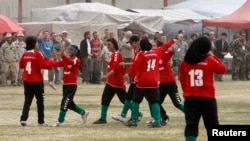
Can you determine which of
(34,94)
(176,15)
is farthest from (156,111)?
(176,15)

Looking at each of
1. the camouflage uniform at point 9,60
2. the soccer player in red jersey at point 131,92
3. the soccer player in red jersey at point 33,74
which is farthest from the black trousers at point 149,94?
the camouflage uniform at point 9,60

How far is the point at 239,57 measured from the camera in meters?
41.0

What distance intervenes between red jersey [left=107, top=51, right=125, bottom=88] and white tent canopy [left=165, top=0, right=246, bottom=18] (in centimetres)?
3015

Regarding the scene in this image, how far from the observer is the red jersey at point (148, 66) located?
19.8 meters

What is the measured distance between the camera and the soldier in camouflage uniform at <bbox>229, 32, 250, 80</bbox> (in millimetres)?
40875

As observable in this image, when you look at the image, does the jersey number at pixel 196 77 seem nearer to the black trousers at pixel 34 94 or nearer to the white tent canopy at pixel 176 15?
the black trousers at pixel 34 94

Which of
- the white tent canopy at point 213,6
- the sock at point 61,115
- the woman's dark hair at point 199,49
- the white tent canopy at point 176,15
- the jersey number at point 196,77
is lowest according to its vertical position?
the sock at point 61,115

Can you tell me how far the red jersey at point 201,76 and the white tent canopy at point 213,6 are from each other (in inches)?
1421

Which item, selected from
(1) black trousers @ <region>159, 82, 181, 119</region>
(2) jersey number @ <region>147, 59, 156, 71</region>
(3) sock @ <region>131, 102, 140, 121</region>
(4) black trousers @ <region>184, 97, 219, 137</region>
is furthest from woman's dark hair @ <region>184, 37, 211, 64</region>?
(1) black trousers @ <region>159, 82, 181, 119</region>

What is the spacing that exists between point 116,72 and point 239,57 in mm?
20668

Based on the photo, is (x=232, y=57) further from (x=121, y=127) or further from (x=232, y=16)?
(x=121, y=127)

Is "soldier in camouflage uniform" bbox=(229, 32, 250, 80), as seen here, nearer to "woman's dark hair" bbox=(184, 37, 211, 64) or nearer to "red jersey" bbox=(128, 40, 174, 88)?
"red jersey" bbox=(128, 40, 174, 88)

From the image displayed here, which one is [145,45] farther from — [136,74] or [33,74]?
[33,74]

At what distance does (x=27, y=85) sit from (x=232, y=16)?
608 inches
